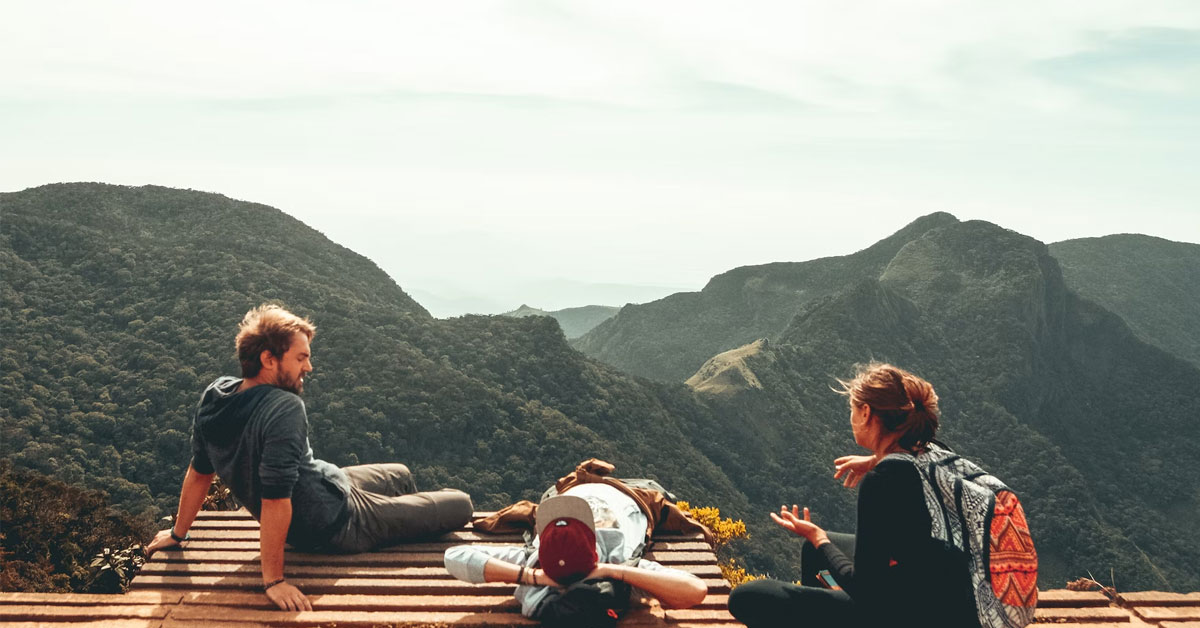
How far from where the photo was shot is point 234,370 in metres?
33.6

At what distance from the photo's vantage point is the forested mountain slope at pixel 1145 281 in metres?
96.1

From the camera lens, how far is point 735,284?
98.1 metres

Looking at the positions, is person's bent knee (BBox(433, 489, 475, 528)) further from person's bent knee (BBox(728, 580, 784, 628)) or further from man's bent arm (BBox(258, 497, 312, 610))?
person's bent knee (BBox(728, 580, 784, 628))

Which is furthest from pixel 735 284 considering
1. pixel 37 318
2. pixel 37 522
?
pixel 37 522

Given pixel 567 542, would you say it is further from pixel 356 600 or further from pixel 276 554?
pixel 276 554

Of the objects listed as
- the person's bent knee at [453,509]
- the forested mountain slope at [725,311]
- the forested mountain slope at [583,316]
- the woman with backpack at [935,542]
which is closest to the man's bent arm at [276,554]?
the person's bent knee at [453,509]

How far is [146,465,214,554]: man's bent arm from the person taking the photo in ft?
14.5

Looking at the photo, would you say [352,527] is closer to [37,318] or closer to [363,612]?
[363,612]

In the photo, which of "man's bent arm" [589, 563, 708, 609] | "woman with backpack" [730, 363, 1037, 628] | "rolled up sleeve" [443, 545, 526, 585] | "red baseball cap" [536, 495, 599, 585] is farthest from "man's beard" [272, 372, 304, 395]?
"woman with backpack" [730, 363, 1037, 628]

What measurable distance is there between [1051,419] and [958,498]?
248 ft

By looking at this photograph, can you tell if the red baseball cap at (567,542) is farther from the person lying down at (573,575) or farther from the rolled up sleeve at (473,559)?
the rolled up sleeve at (473,559)

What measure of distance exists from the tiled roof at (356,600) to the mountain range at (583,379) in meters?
19.9

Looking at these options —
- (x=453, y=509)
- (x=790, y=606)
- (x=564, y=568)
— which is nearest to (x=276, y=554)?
(x=453, y=509)

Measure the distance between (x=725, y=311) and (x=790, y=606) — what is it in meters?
91.7
